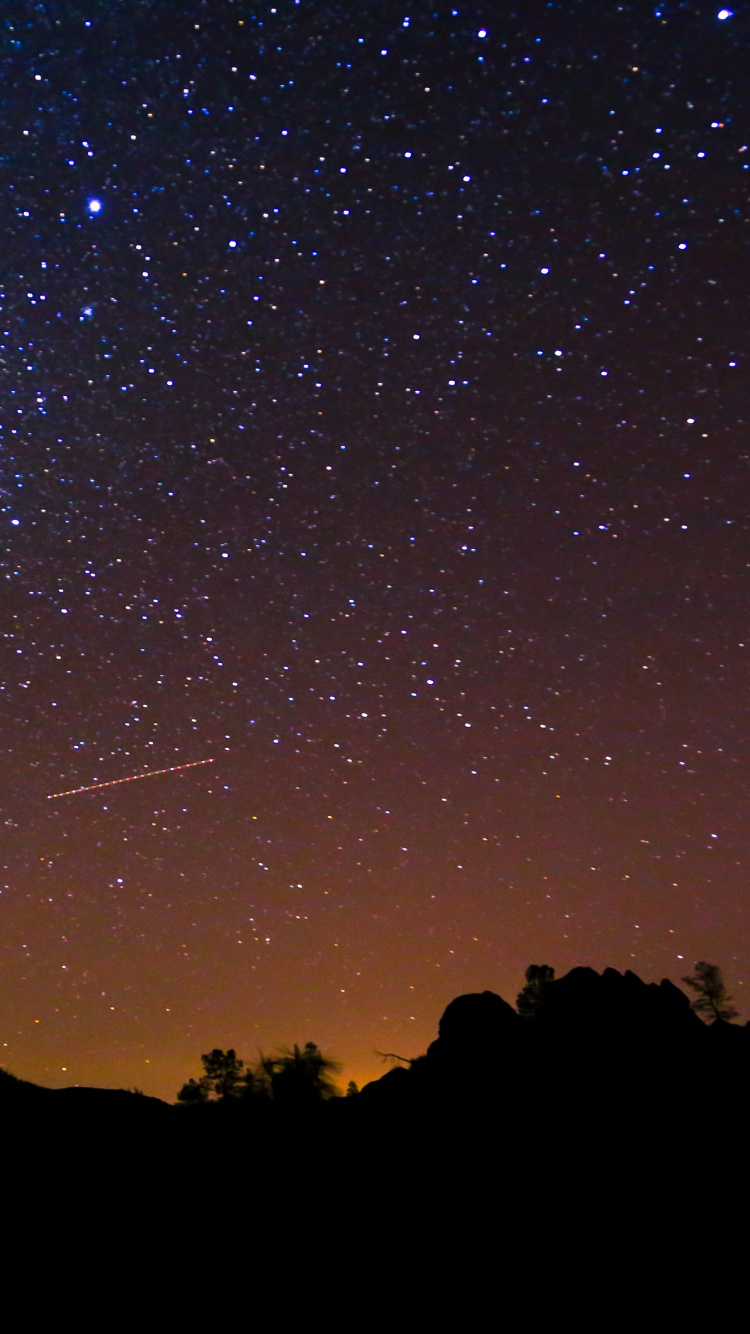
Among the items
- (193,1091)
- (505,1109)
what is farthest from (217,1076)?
(505,1109)

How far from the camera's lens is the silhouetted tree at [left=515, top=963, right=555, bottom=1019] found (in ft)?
92.2

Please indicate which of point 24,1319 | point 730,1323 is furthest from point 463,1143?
point 24,1319

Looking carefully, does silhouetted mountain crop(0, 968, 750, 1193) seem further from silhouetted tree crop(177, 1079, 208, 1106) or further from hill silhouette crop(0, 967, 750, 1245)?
silhouetted tree crop(177, 1079, 208, 1106)

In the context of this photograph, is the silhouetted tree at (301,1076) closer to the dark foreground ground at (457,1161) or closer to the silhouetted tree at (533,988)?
the dark foreground ground at (457,1161)

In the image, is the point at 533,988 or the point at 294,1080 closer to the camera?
the point at 294,1080

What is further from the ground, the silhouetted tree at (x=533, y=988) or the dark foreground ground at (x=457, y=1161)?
the silhouetted tree at (x=533, y=988)

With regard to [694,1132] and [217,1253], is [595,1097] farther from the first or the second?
[217,1253]

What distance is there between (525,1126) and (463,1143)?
1.13 m

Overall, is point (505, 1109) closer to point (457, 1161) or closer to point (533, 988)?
point (457, 1161)

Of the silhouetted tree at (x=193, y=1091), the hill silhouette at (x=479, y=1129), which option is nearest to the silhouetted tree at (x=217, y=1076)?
the silhouetted tree at (x=193, y=1091)

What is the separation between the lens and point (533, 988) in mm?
28719

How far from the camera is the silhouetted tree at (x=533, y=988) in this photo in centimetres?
2809

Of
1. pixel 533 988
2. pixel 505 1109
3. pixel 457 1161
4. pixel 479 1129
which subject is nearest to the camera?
pixel 457 1161

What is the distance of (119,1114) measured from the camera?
1327cm
